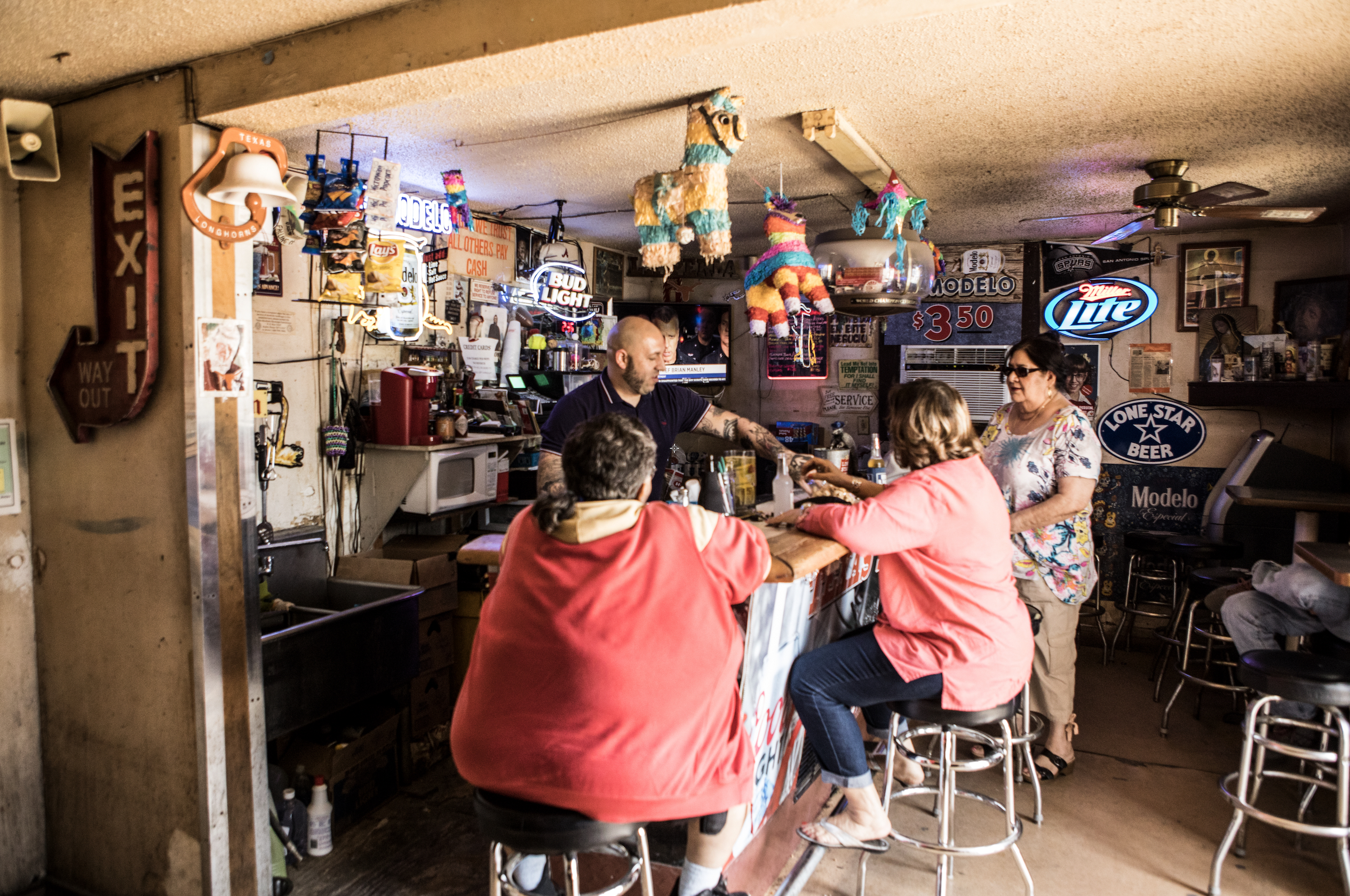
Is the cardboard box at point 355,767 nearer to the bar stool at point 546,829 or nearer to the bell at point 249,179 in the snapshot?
the bar stool at point 546,829

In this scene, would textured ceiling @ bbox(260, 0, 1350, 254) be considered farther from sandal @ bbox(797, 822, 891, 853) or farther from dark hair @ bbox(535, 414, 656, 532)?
sandal @ bbox(797, 822, 891, 853)

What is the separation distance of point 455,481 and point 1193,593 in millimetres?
4133

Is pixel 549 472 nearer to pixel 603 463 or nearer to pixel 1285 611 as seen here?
pixel 603 463

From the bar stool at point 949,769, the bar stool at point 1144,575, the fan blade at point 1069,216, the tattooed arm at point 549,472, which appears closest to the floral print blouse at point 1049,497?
the bar stool at point 949,769

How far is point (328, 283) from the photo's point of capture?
12.5ft

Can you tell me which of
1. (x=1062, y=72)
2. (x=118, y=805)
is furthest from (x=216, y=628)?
(x=1062, y=72)

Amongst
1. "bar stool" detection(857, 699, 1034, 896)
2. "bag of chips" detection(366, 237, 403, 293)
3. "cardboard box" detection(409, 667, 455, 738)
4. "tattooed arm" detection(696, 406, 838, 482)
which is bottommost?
"cardboard box" detection(409, 667, 455, 738)

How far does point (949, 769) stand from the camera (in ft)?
8.85

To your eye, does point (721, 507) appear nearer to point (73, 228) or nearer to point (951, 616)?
point (951, 616)

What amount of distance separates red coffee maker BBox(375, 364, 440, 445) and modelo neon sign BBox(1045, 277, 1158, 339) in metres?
4.59

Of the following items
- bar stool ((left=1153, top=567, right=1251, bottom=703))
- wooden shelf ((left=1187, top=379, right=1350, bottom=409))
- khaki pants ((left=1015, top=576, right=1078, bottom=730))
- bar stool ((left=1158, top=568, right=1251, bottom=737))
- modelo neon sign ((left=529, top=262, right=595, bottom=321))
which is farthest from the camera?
modelo neon sign ((left=529, top=262, right=595, bottom=321))

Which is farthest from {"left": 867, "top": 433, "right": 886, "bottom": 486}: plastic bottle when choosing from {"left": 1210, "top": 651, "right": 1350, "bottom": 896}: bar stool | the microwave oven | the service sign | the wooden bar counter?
the service sign

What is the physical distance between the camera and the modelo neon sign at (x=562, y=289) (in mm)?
5270

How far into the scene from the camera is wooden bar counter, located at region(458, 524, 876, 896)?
8.03ft
